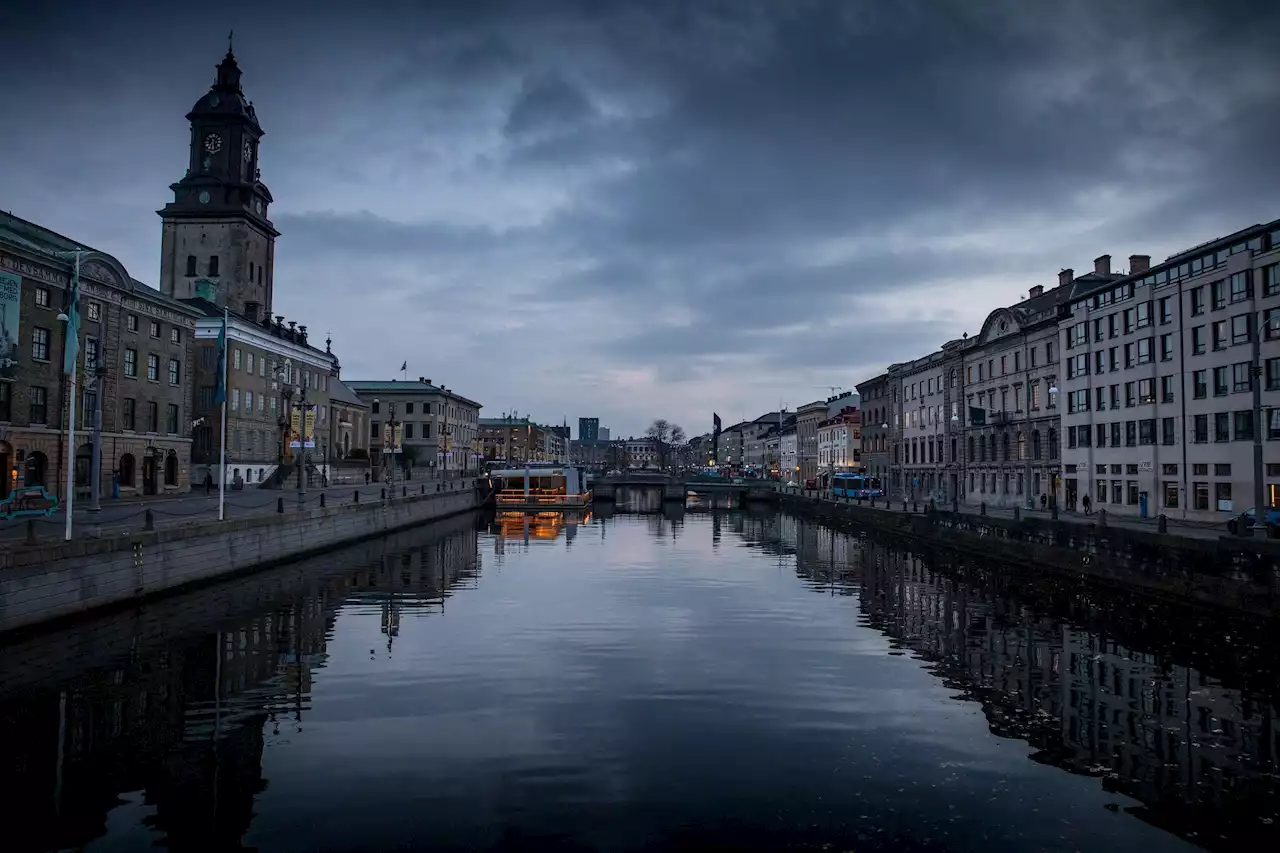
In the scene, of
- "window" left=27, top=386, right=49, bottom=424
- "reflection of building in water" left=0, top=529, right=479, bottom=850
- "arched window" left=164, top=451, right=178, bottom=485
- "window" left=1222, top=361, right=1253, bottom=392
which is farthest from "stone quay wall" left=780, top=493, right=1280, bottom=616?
"arched window" left=164, top=451, right=178, bottom=485

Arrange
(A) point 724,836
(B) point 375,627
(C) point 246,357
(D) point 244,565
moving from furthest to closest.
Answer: (C) point 246,357 → (D) point 244,565 → (B) point 375,627 → (A) point 724,836

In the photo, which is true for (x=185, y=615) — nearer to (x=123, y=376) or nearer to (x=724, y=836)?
(x=724, y=836)

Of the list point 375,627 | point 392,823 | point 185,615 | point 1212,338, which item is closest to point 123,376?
point 185,615

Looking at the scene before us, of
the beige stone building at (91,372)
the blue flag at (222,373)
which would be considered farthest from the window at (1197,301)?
the beige stone building at (91,372)

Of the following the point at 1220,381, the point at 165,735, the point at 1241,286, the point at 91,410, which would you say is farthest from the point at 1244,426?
the point at 91,410

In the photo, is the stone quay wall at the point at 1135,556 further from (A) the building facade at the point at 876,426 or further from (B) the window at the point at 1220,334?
(A) the building facade at the point at 876,426

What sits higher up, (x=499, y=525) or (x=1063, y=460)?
(x=1063, y=460)

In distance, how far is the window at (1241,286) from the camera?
47.9m

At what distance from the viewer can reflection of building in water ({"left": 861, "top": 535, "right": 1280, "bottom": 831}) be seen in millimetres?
14422

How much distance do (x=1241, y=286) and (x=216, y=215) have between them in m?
90.3

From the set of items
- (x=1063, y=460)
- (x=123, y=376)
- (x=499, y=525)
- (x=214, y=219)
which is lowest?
(x=499, y=525)

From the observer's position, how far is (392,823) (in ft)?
40.3

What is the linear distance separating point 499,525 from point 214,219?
4586 cm

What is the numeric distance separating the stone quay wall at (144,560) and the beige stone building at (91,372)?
8657 mm
